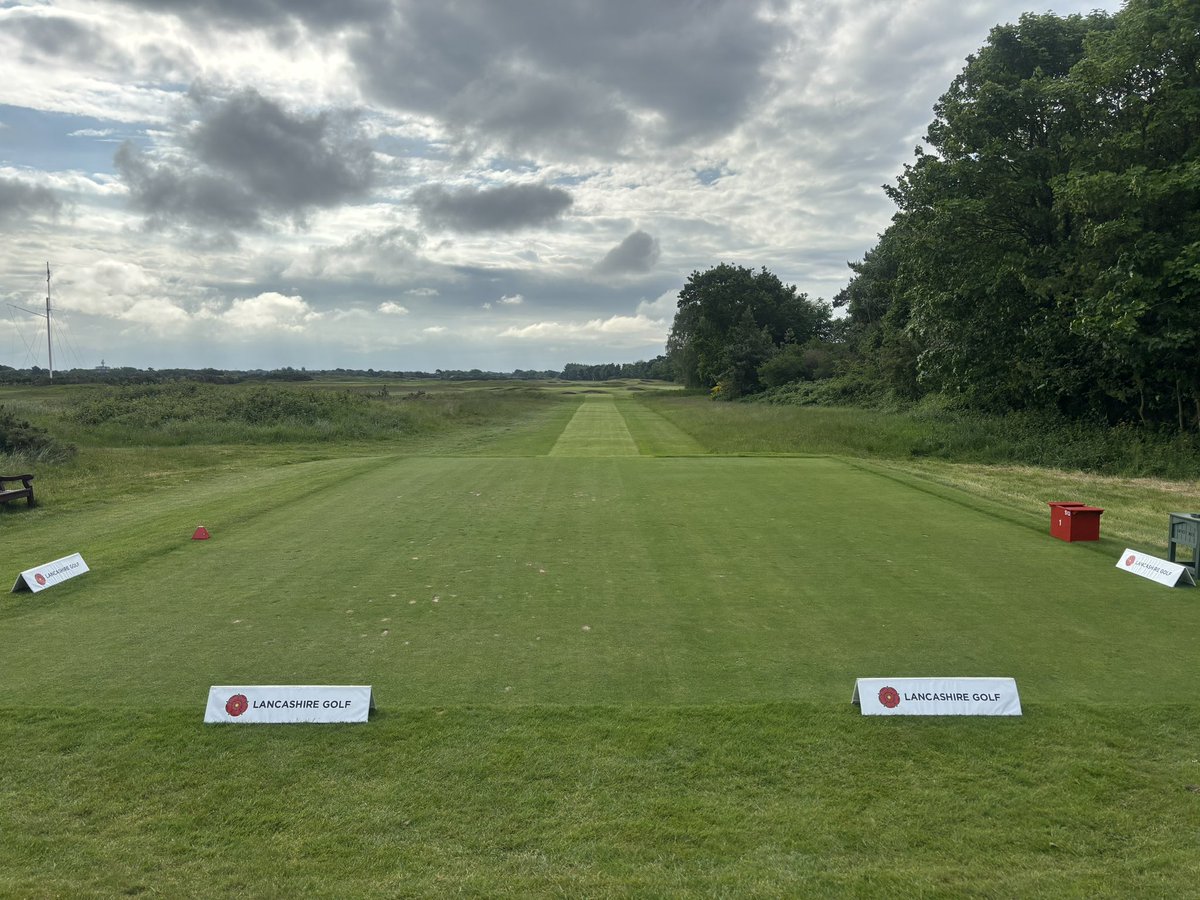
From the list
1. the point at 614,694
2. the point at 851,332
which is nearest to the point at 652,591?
the point at 614,694

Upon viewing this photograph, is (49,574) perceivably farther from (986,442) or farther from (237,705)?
(986,442)

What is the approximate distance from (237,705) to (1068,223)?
27841 mm

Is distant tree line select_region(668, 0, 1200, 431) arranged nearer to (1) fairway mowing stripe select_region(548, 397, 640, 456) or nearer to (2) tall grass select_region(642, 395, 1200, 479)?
(2) tall grass select_region(642, 395, 1200, 479)

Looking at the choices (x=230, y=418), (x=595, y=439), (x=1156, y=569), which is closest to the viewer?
(x=1156, y=569)

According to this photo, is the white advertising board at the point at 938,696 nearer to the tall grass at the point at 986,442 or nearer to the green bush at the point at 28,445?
the tall grass at the point at 986,442

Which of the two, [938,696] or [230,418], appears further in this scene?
[230,418]

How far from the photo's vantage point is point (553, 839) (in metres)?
3.61

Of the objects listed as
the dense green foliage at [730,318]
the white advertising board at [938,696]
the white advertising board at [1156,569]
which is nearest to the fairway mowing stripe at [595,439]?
the white advertising board at [1156,569]

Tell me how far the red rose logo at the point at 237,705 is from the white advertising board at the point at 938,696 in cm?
411

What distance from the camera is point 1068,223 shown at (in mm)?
24016

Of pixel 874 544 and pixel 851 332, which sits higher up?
pixel 851 332

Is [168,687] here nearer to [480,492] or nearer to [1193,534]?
[480,492]

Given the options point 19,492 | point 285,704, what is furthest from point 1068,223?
point 19,492

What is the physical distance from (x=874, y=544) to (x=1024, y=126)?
2171cm
